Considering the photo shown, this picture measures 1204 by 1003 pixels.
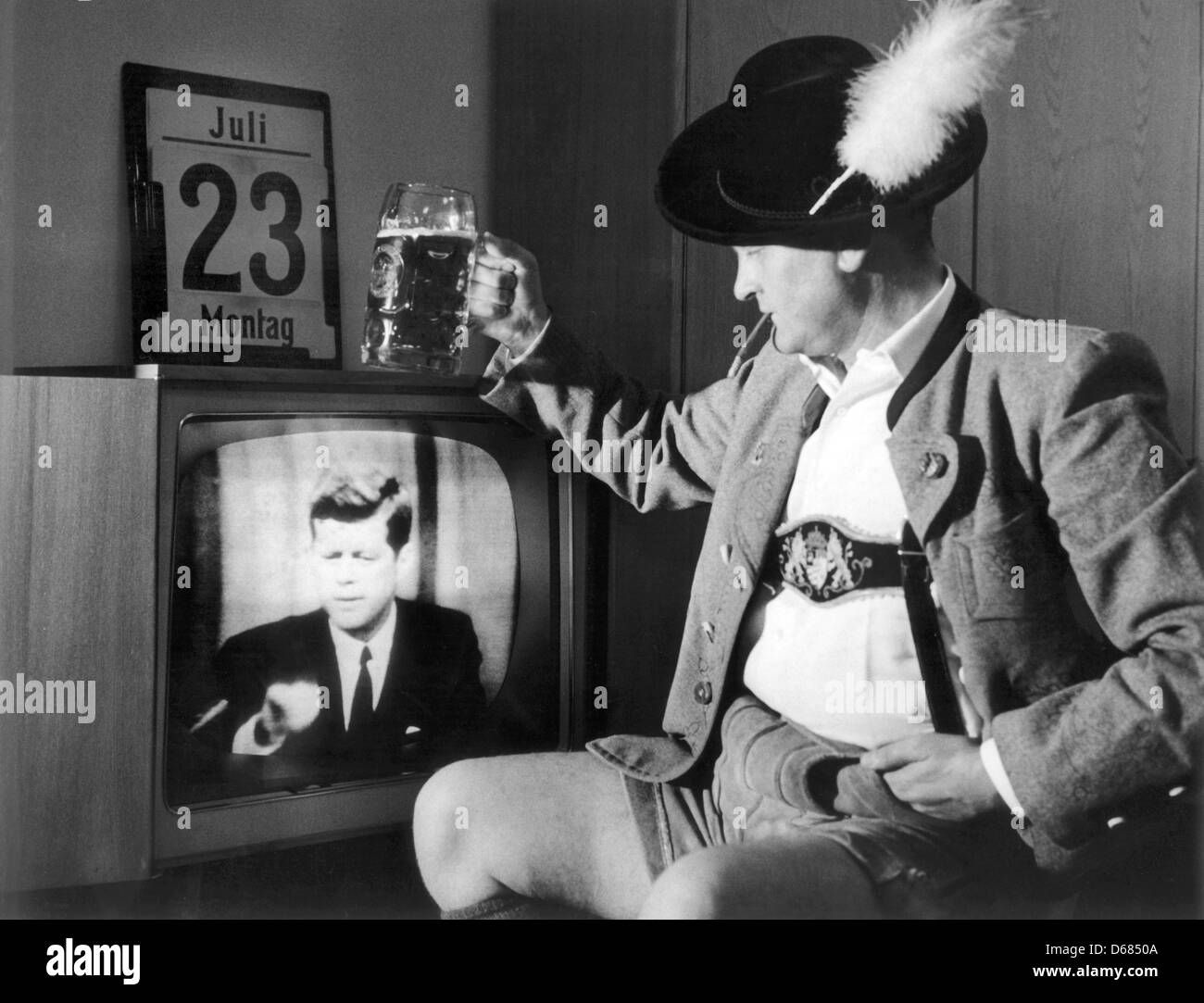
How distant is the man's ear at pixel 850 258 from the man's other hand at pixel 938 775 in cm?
55

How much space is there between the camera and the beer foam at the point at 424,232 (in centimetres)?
152

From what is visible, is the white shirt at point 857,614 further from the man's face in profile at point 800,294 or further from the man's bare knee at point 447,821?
the man's bare knee at point 447,821

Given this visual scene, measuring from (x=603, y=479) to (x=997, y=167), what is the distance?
0.60 m

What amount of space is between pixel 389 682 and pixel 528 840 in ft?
0.85

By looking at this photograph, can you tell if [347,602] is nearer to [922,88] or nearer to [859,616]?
[859,616]

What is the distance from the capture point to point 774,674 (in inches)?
59.6

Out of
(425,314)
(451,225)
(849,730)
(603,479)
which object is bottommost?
(849,730)

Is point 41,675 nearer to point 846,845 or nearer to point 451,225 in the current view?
point 451,225

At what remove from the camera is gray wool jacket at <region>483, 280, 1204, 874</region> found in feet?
4.59

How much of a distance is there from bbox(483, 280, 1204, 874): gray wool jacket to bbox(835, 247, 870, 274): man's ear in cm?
12

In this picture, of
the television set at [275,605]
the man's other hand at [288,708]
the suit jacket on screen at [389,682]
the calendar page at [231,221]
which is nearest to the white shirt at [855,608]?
the television set at [275,605]
